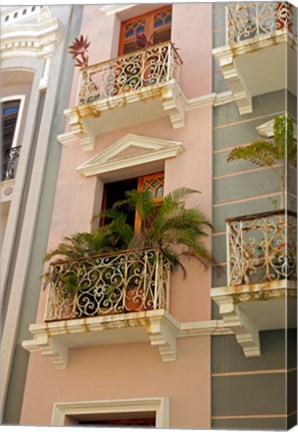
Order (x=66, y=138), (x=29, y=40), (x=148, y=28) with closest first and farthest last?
1. (x=66, y=138)
2. (x=148, y=28)
3. (x=29, y=40)

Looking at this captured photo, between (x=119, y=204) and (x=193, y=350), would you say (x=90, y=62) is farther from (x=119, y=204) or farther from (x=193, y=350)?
(x=193, y=350)

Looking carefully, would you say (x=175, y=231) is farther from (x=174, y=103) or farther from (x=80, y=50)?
(x=80, y=50)

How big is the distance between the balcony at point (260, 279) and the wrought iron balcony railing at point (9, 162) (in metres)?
3.53

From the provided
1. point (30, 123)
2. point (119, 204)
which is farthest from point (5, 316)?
point (30, 123)

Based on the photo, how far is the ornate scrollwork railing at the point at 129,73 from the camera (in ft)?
25.6

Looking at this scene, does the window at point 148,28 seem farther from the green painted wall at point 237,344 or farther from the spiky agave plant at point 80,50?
the green painted wall at point 237,344

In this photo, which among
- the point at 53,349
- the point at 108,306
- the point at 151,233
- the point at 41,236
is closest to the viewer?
the point at 108,306

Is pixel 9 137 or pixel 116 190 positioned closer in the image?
pixel 116 190

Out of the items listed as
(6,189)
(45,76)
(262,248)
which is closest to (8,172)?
(6,189)

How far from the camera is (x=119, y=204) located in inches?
285

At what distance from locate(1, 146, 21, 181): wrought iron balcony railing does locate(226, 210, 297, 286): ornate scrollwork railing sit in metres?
3.50

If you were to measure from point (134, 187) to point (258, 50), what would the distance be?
85.1 inches

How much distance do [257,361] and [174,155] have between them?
2.64 metres

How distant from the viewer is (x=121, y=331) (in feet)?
20.5
